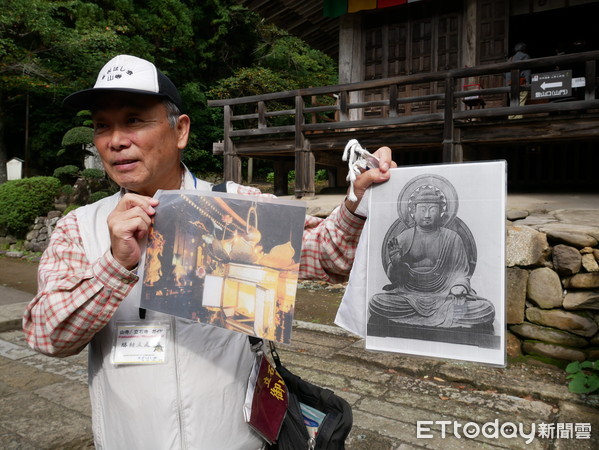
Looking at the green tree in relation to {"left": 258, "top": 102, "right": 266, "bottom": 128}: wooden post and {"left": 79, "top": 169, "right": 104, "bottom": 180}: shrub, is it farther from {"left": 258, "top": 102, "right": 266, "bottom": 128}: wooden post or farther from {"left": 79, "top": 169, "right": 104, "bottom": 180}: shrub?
{"left": 258, "top": 102, "right": 266, "bottom": 128}: wooden post

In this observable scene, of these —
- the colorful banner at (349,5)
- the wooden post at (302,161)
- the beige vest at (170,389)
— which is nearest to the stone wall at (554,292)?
the beige vest at (170,389)

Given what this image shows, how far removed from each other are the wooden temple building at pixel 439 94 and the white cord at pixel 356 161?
646 cm

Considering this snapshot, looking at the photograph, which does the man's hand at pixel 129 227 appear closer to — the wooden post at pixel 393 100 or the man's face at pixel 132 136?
the man's face at pixel 132 136

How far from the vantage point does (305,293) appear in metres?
7.45

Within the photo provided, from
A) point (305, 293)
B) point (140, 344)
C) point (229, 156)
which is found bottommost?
point (305, 293)

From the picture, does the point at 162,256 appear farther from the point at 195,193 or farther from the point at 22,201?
the point at 22,201

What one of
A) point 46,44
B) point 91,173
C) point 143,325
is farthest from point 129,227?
point 46,44

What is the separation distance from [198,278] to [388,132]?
7510 mm

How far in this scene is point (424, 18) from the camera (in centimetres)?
905

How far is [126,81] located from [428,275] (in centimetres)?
106

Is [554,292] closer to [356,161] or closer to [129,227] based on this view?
[356,161]

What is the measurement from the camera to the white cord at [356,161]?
1353 mm

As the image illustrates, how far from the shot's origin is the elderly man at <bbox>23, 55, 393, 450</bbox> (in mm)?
1284
